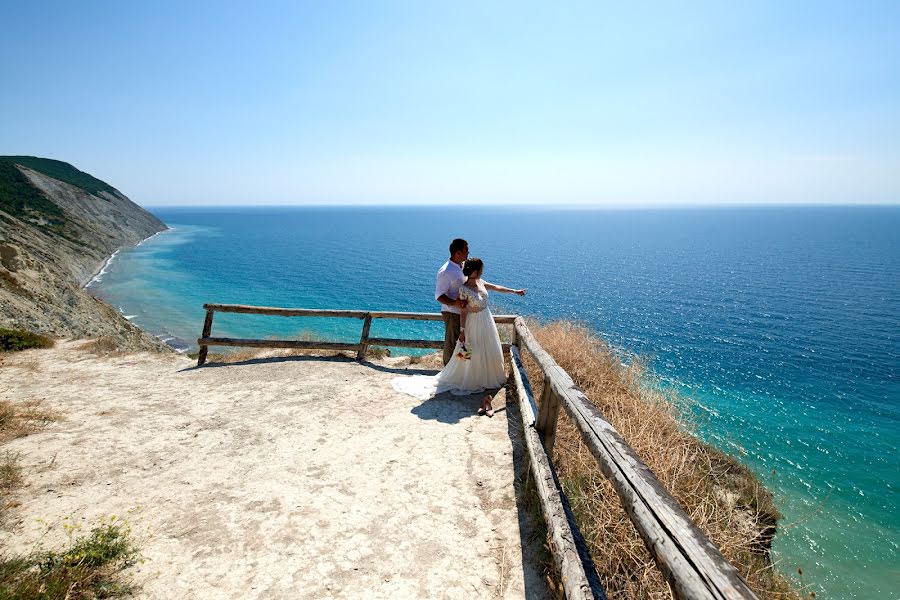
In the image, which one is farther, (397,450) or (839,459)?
(839,459)

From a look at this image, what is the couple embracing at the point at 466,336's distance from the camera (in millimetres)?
6578

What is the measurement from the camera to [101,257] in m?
54.1

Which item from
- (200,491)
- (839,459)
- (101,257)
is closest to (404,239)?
(101,257)

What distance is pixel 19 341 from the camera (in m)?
9.96

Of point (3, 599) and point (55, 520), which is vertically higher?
point (3, 599)

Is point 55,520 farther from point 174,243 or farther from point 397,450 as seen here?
point 174,243

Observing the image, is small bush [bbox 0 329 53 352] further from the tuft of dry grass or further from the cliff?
the tuft of dry grass

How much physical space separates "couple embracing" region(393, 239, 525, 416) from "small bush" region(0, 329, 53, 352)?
9.56m

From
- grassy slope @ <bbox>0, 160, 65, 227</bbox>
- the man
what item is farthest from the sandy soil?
grassy slope @ <bbox>0, 160, 65, 227</bbox>

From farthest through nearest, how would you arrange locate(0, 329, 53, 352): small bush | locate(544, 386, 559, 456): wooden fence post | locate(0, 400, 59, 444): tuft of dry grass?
locate(0, 329, 53, 352): small bush
locate(0, 400, 59, 444): tuft of dry grass
locate(544, 386, 559, 456): wooden fence post

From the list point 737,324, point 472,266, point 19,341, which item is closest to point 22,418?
point 19,341

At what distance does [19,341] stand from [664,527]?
1399 cm

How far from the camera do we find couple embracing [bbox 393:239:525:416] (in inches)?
259

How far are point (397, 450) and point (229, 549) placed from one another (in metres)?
2.21
